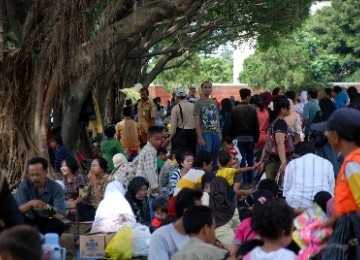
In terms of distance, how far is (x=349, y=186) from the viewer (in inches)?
251

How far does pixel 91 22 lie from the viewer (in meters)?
14.3

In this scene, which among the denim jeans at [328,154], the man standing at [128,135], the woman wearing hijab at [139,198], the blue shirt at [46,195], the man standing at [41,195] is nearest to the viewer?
the man standing at [41,195]

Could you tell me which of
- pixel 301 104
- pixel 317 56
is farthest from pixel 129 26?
pixel 317 56

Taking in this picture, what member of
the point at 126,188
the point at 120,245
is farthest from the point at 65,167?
the point at 120,245

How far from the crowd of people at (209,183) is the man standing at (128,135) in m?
0.02

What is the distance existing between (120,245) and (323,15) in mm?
51395

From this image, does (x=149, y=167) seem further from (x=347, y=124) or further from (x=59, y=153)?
(x=347, y=124)

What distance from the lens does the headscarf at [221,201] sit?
402 inches

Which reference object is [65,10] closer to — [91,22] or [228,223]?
[91,22]

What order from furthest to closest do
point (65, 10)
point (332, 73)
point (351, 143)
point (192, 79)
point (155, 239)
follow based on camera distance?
point (192, 79), point (332, 73), point (65, 10), point (155, 239), point (351, 143)

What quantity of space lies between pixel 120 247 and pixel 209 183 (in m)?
1.43

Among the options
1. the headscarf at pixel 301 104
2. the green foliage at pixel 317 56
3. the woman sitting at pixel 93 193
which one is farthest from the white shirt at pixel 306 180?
the green foliage at pixel 317 56

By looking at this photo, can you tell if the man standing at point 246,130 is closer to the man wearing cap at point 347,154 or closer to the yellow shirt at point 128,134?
the yellow shirt at point 128,134

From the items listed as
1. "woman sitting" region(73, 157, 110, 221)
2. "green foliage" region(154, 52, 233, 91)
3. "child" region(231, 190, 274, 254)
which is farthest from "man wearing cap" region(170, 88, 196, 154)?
"green foliage" region(154, 52, 233, 91)
